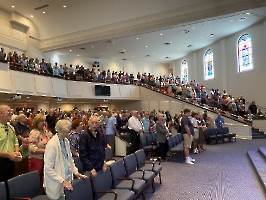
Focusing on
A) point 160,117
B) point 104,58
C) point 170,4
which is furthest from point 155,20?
point 104,58

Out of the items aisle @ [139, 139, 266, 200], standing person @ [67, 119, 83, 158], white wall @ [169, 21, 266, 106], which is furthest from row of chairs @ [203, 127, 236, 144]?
standing person @ [67, 119, 83, 158]

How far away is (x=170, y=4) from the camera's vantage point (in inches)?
535

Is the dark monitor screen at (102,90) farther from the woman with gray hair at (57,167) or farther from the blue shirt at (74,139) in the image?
the woman with gray hair at (57,167)

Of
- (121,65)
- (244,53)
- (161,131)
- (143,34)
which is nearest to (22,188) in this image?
(161,131)

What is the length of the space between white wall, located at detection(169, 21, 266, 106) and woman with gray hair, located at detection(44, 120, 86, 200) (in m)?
16.4

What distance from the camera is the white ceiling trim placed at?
12227mm

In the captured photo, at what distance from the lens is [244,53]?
17.9 m

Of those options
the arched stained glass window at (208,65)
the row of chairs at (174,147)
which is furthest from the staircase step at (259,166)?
the arched stained glass window at (208,65)

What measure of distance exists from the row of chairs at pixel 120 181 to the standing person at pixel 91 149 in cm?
15

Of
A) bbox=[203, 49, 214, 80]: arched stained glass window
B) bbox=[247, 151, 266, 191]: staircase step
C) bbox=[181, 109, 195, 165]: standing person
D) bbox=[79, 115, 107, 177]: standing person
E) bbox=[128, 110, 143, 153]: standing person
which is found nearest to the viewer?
bbox=[79, 115, 107, 177]: standing person

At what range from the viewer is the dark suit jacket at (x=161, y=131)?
7609 mm

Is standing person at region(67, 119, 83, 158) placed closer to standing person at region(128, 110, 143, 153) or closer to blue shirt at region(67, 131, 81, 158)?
blue shirt at region(67, 131, 81, 158)

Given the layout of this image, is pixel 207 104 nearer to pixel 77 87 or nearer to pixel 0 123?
pixel 77 87

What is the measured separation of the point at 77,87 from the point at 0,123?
1294 cm
